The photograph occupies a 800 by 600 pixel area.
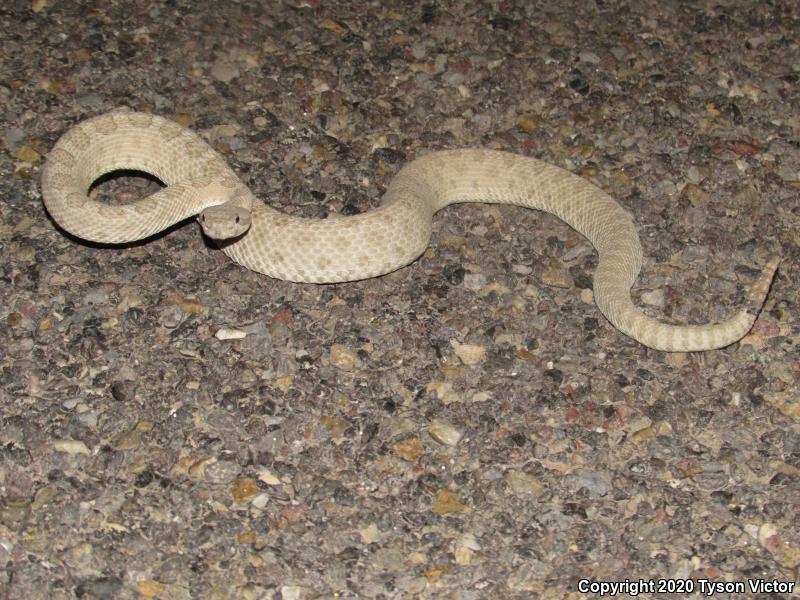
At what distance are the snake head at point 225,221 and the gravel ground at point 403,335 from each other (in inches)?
14.9

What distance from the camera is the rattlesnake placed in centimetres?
580

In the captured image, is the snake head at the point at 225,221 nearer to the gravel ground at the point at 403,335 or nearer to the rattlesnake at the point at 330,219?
the rattlesnake at the point at 330,219

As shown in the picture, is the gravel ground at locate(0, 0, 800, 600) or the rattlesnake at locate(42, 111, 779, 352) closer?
the gravel ground at locate(0, 0, 800, 600)

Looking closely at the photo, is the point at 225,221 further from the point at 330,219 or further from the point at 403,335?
the point at 403,335

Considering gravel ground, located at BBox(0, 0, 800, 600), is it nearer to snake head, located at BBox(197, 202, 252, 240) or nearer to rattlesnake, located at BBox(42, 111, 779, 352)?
rattlesnake, located at BBox(42, 111, 779, 352)

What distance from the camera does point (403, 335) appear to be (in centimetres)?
576

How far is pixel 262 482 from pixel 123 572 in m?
0.83

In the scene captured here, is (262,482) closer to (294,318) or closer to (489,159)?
(294,318)

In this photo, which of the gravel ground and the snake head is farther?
the snake head

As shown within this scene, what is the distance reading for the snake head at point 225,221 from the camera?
5766mm

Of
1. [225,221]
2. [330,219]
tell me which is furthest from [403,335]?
[225,221]

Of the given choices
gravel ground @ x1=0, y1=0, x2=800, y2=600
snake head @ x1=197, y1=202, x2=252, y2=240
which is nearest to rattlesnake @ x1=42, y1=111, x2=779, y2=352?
snake head @ x1=197, y1=202, x2=252, y2=240

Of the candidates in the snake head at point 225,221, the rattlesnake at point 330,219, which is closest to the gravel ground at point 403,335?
the rattlesnake at point 330,219

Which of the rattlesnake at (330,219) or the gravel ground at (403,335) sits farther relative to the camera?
the rattlesnake at (330,219)
